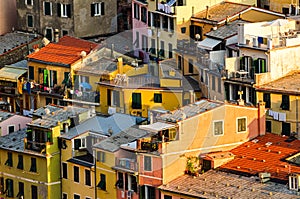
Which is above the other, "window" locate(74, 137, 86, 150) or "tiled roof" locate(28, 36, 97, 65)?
"tiled roof" locate(28, 36, 97, 65)

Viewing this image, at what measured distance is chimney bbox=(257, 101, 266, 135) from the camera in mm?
97688

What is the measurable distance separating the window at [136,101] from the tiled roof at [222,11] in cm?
704

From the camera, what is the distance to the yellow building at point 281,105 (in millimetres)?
98312

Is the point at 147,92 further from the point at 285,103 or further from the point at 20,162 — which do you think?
the point at 285,103

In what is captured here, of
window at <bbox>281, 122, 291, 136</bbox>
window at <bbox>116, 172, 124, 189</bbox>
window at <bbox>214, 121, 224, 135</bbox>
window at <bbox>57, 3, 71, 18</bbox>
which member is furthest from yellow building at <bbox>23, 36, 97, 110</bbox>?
window at <bbox>214, 121, 224, 135</bbox>

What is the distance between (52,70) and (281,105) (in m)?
18.5

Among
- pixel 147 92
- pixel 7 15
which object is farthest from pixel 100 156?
Result: pixel 7 15

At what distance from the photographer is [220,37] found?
4171 inches

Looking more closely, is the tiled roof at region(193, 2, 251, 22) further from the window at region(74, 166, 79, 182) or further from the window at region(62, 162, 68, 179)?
the window at region(74, 166, 79, 182)

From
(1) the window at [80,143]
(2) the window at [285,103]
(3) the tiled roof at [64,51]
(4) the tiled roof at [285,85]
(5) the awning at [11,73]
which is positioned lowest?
(5) the awning at [11,73]

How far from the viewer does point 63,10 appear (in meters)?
120

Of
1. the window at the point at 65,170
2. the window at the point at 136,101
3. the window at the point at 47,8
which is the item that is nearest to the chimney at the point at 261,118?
the window at the point at 136,101

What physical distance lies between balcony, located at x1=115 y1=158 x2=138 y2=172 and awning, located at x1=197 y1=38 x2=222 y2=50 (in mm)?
11076

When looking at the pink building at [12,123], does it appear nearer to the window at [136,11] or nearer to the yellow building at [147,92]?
the yellow building at [147,92]
